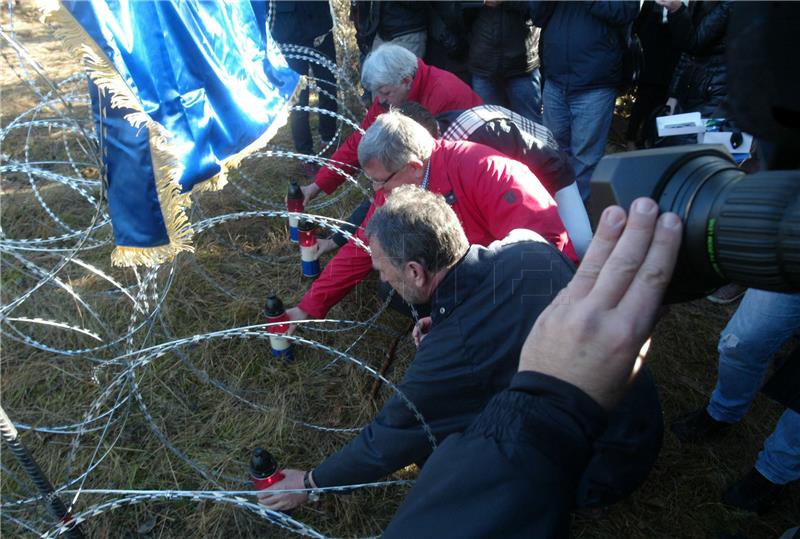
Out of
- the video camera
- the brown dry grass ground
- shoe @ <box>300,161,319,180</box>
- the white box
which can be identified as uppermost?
the video camera

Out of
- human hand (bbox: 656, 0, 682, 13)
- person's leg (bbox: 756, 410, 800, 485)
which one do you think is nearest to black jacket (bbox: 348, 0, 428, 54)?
human hand (bbox: 656, 0, 682, 13)

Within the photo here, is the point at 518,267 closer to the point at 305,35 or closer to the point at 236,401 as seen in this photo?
the point at 236,401

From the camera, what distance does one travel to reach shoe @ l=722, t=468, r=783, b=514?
Answer: 8.63 ft

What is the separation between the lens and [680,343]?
3.70 m

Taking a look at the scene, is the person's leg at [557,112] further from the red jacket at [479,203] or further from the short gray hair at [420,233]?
the short gray hair at [420,233]

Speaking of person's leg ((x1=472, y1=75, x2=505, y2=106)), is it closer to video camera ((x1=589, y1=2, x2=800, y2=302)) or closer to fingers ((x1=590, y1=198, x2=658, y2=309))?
video camera ((x1=589, y1=2, x2=800, y2=302))

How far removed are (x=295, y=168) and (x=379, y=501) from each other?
143 inches

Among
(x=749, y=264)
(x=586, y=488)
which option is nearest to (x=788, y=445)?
(x=586, y=488)

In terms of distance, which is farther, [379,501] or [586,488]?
[379,501]

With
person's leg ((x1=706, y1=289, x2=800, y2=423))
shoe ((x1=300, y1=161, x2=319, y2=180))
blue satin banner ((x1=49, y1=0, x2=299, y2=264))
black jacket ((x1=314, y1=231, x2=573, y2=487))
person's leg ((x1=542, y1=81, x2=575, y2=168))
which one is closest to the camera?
black jacket ((x1=314, y1=231, x2=573, y2=487))

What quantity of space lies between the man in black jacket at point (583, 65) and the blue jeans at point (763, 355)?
1.96 m

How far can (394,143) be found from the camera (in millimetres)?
2717

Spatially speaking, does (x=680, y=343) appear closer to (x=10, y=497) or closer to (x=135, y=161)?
(x=135, y=161)

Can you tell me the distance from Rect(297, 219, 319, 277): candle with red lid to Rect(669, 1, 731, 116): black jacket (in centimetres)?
303
